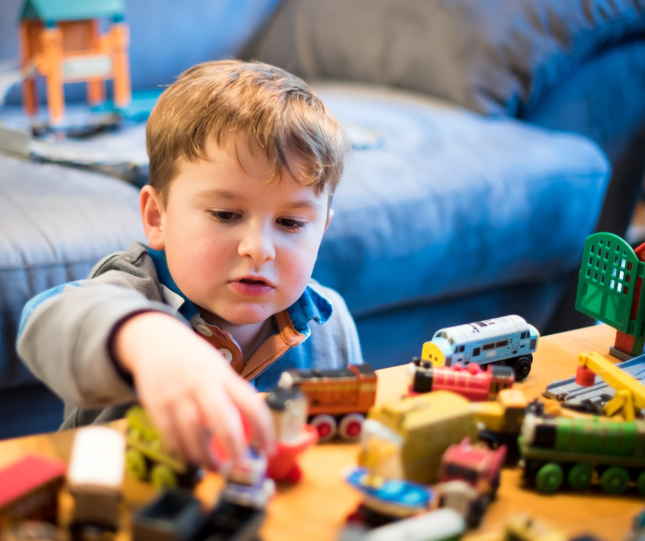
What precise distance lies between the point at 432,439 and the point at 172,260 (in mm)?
360

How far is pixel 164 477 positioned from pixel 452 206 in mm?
942

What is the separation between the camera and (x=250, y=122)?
736 millimetres

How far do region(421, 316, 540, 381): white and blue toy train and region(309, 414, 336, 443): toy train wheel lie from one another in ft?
0.49

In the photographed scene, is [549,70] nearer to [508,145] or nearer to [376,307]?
[508,145]

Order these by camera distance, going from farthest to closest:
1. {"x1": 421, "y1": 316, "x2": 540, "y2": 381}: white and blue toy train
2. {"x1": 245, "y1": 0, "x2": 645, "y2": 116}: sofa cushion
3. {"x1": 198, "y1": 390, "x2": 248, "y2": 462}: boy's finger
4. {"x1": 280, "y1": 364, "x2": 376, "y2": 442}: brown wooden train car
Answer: {"x1": 245, "y1": 0, "x2": 645, "y2": 116}: sofa cushion < {"x1": 421, "y1": 316, "x2": 540, "y2": 381}: white and blue toy train < {"x1": 280, "y1": 364, "x2": 376, "y2": 442}: brown wooden train car < {"x1": 198, "y1": 390, "x2": 248, "y2": 462}: boy's finger

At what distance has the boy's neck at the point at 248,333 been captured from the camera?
0.83 metres

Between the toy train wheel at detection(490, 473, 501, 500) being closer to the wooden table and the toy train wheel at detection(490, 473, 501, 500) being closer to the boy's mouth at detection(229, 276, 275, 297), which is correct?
the wooden table

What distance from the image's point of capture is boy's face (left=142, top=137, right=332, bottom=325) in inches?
28.4

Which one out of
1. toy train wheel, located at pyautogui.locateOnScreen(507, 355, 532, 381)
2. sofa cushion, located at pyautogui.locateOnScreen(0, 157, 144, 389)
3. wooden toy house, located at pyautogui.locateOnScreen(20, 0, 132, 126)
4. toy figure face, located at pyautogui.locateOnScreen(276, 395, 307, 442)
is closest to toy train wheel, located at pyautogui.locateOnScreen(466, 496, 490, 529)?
toy figure face, located at pyautogui.locateOnScreen(276, 395, 307, 442)

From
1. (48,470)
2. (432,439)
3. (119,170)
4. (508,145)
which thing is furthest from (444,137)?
(48,470)

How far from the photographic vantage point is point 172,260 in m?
0.78

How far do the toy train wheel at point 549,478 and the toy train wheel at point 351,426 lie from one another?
0.42 ft

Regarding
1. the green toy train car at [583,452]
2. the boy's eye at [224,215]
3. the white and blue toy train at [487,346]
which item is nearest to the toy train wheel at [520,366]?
the white and blue toy train at [487,346]

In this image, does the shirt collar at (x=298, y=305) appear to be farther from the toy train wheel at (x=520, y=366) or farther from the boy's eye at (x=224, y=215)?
the toy train wheel at (x=520, y=366)
